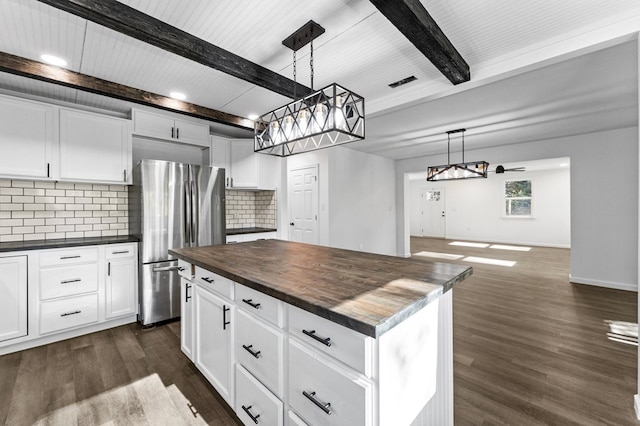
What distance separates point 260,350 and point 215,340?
23.8 inches

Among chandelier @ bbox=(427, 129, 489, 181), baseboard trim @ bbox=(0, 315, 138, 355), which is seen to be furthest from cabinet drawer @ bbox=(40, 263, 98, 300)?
chandelier @ bbox=(427, 129, 489, 181)

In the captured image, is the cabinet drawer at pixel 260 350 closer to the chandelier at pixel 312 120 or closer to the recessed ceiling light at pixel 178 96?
the chandelier at pixel 312 120

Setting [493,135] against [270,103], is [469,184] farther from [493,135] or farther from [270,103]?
[270,103]

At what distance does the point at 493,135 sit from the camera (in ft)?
16.0

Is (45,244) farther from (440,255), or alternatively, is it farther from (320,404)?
(440,255)

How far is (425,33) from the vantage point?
5.99 ft

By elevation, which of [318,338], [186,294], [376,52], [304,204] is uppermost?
[376,52]

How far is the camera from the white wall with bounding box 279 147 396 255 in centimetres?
542

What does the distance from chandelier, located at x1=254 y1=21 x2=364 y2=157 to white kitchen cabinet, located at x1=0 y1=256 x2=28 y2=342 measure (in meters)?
2.50

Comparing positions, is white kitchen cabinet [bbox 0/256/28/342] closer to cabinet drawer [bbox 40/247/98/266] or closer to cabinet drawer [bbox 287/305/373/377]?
cabinet drawer [bbox 40/247/98/266]

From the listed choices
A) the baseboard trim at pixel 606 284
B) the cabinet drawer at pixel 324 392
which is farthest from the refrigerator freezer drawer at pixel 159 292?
the baseboard trim at pixel 606 284

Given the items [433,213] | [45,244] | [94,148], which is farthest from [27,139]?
[433,213]

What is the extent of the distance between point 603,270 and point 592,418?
4.13 metres

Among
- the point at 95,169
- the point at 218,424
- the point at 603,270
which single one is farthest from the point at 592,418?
the point at 95,169
